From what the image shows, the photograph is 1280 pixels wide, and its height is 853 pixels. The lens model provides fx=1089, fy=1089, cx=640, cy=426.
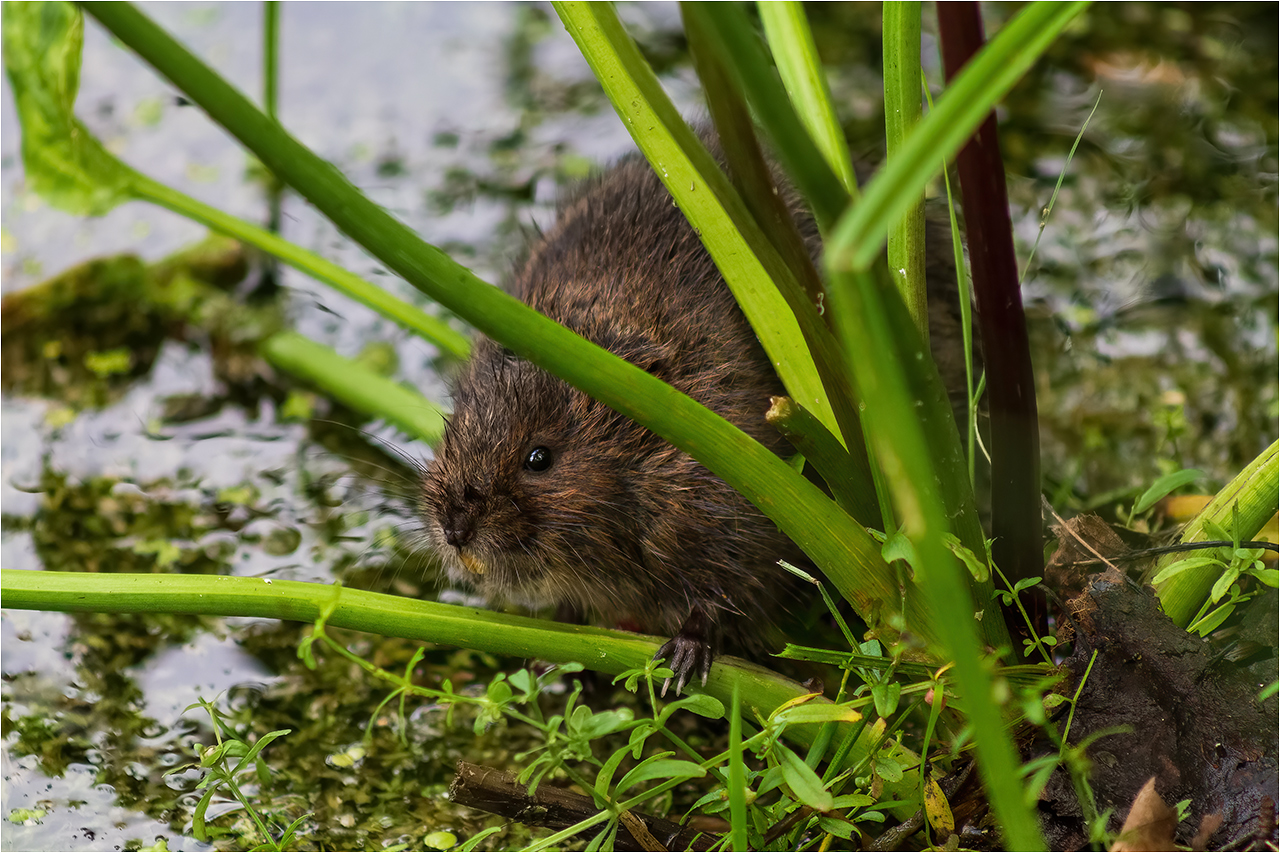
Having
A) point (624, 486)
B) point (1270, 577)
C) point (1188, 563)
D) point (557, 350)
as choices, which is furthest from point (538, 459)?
point (1270, 577)

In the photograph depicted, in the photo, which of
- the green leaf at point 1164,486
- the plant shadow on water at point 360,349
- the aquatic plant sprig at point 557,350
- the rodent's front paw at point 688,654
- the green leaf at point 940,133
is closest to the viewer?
the green leaf at point 940,133

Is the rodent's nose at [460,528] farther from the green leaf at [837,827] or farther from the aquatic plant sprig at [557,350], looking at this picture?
the green leaf at [837,827]

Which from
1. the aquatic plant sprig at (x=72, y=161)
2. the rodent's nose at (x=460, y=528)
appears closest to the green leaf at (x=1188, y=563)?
the rodent's nose at (x=460, y=528)

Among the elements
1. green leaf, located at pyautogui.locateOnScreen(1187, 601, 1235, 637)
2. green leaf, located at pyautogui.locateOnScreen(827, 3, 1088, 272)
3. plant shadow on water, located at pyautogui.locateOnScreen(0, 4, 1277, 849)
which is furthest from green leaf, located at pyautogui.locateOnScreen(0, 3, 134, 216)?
green leaf, located at pyautogui.locateOnScreen(1187, 601, 1235, 637)

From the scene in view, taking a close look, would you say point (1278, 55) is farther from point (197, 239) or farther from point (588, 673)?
point (197, 239)

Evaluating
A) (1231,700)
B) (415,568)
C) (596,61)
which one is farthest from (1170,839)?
(415,568)

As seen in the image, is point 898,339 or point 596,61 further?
point 596,61
